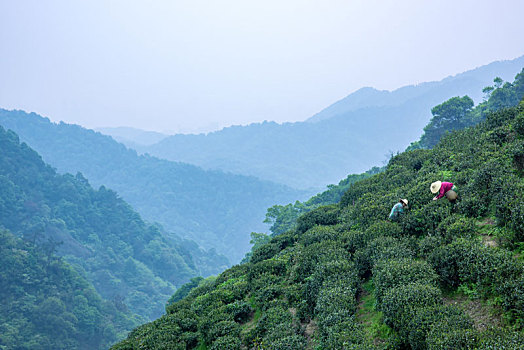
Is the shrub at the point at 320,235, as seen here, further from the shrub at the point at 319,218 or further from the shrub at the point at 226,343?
the shrub at the point at 226,343

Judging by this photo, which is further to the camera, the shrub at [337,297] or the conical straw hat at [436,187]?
the conical straw hat at [436,187]

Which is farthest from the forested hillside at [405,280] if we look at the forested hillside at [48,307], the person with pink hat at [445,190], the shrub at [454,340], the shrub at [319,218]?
the forested hillside at [48,307]

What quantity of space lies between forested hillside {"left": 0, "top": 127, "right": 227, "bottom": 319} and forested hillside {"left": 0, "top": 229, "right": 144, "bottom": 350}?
19.1m

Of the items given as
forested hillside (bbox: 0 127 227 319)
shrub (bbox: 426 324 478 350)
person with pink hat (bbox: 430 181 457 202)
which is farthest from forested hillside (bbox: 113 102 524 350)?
forested hillside (bbox: 0 127 227 319)

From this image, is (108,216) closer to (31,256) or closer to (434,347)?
(31,256)

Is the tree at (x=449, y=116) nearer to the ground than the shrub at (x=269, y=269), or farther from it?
farther from it

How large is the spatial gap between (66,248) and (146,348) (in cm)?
10811

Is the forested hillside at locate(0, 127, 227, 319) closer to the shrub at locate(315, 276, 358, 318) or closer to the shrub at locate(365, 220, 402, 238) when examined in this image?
the shrub at locate(365, 220, 402, 238)

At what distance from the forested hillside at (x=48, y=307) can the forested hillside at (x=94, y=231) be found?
62.7 ft

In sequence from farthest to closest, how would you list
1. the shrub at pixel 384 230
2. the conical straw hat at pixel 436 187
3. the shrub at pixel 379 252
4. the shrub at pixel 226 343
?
the conical straw hat at pixel 436 187 → the shrub at pixel 384 230 → the shrub at pixel 226 343 → the shrub at pixel 379 252

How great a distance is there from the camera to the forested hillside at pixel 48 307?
56062mm

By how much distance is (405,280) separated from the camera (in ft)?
22.7

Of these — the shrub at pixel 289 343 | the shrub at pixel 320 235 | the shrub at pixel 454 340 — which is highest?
the shrub at pixel 320 235

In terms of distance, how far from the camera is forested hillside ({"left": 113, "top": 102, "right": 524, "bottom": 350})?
5706mm
